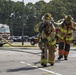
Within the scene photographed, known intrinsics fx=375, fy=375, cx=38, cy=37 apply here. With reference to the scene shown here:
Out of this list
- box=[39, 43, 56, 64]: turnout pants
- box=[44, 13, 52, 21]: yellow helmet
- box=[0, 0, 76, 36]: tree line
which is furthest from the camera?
box=[0, 0, 76, 36]: tree line

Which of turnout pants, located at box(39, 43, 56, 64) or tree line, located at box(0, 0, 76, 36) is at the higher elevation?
tree line, located at box(0, 0, 76, 36)

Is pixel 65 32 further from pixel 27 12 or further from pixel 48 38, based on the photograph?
pixel 27 12

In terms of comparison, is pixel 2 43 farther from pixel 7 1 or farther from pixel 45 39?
pixel 7 1

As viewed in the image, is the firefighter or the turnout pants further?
the firefighter

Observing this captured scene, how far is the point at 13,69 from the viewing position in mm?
10914

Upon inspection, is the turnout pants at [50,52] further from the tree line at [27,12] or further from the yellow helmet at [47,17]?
the tree line at [27,12]

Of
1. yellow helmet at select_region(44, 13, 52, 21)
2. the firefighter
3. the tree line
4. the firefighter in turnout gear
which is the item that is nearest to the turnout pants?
the firefighter in turnout gear

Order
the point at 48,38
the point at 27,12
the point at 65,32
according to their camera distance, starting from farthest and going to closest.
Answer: the point at 27,12 → the point at 65,32 → the point at 48,38

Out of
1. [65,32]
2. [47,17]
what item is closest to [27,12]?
[65,32]

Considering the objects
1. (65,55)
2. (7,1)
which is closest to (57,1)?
(7,1)

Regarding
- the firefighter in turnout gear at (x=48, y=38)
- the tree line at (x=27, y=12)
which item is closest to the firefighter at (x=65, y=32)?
the firefighter in turnout gear at (x=48, y=38)

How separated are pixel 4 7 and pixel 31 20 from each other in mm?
8681

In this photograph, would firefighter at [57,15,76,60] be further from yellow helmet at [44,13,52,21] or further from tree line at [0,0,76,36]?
tree line at [0,0,76,36]

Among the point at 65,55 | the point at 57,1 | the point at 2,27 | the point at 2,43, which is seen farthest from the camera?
the point at 57,1
